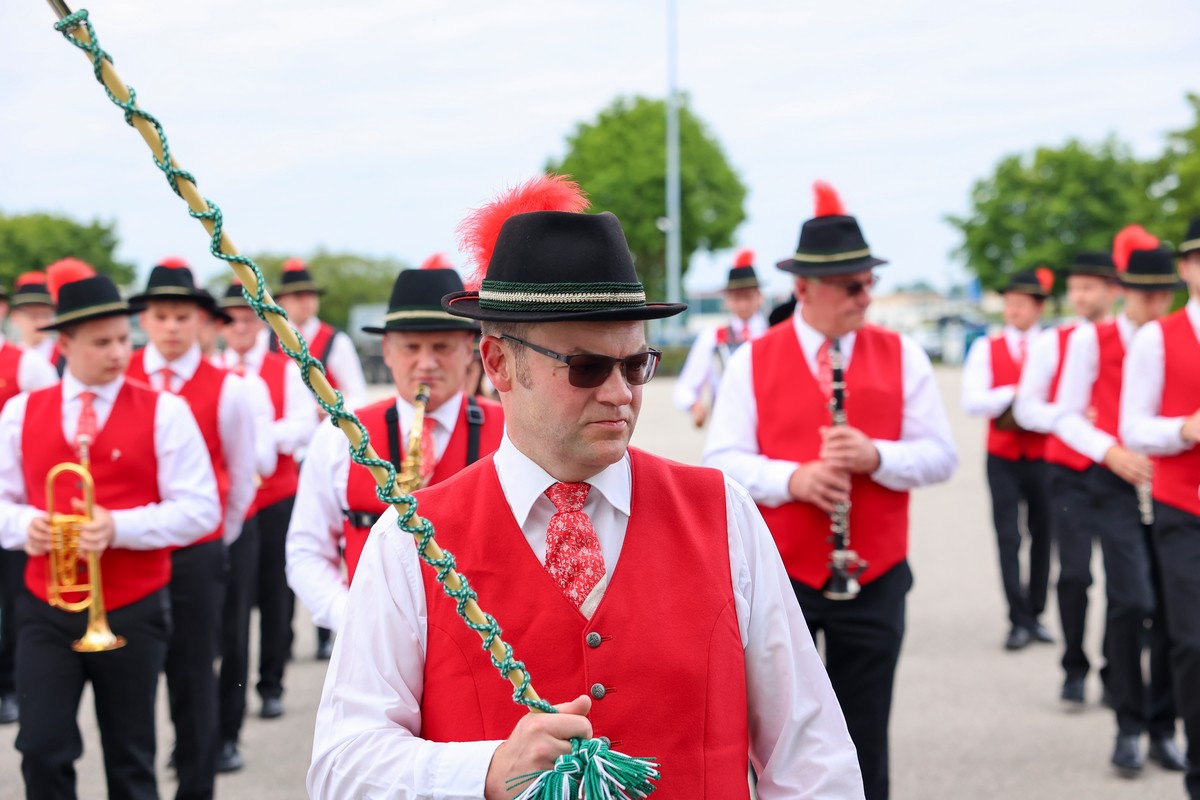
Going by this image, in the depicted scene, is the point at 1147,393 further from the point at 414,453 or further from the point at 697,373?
the point at 697,373

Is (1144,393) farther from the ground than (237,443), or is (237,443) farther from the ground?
(1144,393)

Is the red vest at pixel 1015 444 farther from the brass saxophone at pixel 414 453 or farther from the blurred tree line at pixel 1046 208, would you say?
the blurred tree line at pixel 1046 208

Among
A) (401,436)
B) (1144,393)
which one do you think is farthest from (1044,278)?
(401,436)

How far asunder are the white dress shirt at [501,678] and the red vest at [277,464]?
18.7 ft

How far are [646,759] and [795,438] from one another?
120 inches

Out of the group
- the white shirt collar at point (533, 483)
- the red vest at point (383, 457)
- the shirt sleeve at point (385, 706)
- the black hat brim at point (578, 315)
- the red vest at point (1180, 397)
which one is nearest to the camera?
the shirt sleeve at point (385, 706)

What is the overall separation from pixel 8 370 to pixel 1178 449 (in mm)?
7389

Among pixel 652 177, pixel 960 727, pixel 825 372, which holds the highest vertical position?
pixel 652 177

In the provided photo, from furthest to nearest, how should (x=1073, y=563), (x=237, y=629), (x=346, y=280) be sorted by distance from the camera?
(x=346, y=280)
(x=1073, y=563)
(x=237, y=629)

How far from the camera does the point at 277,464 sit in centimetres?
838

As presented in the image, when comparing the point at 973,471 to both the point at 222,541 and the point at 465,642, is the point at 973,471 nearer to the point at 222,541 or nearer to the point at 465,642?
the point at 222,541

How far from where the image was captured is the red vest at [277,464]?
8.30 metres

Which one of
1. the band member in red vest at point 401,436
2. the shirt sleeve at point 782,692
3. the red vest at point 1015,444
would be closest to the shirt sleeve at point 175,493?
the band member in red vest at point 401,436

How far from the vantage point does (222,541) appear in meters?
6.55
